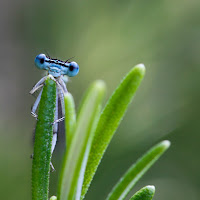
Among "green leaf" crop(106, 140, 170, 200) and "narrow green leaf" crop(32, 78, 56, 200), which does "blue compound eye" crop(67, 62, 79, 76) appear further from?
"green leaf" crop(106, 140, 170, 200)

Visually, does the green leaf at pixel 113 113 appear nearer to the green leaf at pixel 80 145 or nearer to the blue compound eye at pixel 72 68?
the green leaf at pixel 80 145

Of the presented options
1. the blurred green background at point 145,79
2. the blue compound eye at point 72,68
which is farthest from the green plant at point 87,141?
the blurred green background at point 145,79

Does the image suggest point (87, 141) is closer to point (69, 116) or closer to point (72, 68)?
point (69, 116)

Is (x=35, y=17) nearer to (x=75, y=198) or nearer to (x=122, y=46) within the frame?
(x=122, y=46)

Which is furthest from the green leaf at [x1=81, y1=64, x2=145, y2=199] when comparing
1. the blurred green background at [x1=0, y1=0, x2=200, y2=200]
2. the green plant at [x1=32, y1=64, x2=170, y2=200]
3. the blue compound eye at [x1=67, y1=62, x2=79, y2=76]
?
the blurred green background at [x1=0, y1=0, x2=200, y2=200]

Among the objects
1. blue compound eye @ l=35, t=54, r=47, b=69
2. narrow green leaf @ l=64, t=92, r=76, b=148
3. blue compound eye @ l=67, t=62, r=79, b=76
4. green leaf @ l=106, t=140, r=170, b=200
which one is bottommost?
green leaf @ l=106, t=140, r=170, b=200

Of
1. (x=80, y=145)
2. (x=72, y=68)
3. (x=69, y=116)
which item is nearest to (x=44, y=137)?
(x=69, y=116)
